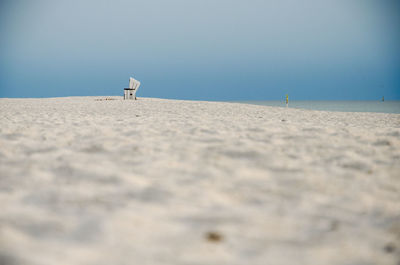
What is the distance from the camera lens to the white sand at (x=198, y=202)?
1500 millimetres

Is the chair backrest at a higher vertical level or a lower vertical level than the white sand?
higher

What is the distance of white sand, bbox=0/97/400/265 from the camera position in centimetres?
150

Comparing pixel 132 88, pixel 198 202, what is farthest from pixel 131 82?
pixel 198 202

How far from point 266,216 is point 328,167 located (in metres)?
1.26

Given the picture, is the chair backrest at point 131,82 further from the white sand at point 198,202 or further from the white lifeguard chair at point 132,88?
the white sand at point 198,202

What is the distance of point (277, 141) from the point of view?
3.60 m

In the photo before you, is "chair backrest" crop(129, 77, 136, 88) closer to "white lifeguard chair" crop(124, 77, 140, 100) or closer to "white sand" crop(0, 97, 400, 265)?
"white lifeguard chair" crop(124, 77, 140, 100)

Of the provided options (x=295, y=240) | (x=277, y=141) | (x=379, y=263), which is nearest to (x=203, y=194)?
(x=295, y=240)

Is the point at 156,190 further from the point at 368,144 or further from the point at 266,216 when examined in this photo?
the point at 368,144

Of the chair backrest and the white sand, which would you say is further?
the chair backrest

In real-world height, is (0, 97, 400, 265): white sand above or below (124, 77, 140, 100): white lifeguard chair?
below

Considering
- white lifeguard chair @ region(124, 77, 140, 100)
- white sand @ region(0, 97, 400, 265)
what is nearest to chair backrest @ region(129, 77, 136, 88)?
white lifeguard chair @ region(124, 77, 140, 100)

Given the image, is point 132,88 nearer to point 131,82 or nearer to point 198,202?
point 131,82

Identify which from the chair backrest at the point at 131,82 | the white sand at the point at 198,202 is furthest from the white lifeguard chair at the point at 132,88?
the white sand at the point at 198,202
